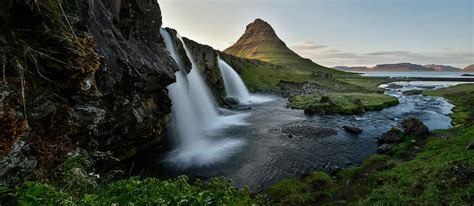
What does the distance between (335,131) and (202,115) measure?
56.2 feet

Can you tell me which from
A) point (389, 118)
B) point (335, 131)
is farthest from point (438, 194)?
point (389, 118)

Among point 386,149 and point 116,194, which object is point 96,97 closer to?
point 116,194

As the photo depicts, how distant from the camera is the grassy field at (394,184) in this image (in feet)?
45.6

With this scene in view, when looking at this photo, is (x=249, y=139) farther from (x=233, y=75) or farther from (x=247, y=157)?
(x=233, y=75)

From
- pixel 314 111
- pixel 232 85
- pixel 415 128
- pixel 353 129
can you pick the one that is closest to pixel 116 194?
pixel 353 129

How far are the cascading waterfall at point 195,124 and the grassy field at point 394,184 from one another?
27.7ft

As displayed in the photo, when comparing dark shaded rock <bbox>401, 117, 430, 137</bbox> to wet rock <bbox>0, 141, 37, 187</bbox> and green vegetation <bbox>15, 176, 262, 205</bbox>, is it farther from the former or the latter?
wet rock <bbox>0, 141, 37, 187</bbox>

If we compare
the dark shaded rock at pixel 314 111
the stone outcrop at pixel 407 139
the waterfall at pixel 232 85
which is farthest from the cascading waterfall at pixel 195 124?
the waterfall at pixel 232 85

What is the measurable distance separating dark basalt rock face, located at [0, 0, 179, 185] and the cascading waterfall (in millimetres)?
2859

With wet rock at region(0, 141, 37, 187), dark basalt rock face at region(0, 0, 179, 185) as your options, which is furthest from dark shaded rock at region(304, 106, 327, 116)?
wet rock at region(0, 141, 37, 187)

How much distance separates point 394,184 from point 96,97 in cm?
1682

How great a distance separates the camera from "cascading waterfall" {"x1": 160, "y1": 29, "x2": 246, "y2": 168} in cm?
2541

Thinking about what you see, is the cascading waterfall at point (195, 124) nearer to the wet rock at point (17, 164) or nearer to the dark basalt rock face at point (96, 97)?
the dark basalt rock face at point (96, 97)

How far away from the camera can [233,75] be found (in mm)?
78375
